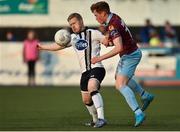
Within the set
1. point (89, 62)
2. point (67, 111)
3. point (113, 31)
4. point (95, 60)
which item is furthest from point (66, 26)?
point (95, 60)

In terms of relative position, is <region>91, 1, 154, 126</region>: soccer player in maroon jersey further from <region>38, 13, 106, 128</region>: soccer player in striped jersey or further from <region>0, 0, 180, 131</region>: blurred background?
<region>0, 0, 180, 131</region>: blurred background

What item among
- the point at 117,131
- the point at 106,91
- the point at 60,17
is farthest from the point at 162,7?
the point at 117,131

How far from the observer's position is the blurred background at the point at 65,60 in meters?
18.2

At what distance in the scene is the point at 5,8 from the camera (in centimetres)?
3042

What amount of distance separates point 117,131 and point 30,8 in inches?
736

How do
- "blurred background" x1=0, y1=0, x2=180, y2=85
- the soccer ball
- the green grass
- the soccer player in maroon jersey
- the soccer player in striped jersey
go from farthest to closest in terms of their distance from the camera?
"blurred background" x1=0, y1=0, x2=180, y2=85 → the soccer ball → the green grass → the soccer player in striped jersey → the soccer player in maroon jersey

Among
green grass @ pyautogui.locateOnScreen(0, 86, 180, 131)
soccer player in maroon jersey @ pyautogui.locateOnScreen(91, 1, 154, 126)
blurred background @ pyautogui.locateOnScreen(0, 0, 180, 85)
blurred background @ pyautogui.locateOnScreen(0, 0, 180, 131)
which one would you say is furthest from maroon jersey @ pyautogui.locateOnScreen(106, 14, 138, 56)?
blurred background @ pyautogui.locateOnScreen(0, 0, 180, 85)

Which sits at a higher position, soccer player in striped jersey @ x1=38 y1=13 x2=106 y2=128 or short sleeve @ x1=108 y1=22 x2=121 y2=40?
short sleeve @ x1=108 y1=22 x2=121 y2=40

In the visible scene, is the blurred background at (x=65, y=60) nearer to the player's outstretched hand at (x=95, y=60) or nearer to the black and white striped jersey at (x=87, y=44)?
the black and white striped jersey at (x=87, y=44)

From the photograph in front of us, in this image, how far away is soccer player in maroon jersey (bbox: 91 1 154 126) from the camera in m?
12.6

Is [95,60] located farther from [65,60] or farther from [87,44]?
[65,60]

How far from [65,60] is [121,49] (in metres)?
14.6

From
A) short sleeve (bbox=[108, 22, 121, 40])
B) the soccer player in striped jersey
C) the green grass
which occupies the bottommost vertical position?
the green grass

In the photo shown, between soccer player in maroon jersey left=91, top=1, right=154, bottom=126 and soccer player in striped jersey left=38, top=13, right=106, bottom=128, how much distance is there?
24 cm
